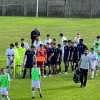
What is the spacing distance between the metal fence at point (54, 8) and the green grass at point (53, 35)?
2.39 meters

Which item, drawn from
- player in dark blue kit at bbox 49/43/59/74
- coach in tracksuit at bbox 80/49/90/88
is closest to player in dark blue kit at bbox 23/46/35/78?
player in dark blue kit at bbox 49/43/59/74

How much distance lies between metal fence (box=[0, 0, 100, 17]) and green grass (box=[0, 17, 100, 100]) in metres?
2.39

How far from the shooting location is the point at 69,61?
113 ft

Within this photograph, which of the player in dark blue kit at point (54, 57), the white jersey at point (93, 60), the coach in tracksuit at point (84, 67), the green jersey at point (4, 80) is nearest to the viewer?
the green jersey at point (4, 80)

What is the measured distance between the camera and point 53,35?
49688 mm

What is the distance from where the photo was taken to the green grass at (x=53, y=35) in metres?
28.4

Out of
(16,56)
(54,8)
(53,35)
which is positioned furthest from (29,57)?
(54,8)

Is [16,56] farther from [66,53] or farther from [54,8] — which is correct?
[54,8]

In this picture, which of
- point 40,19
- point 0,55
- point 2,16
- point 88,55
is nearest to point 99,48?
point 88,55

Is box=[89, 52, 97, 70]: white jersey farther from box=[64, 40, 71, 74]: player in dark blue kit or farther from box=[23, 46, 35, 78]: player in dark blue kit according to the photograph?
box=[23, 46, 35, 78]: player in dark blue kit

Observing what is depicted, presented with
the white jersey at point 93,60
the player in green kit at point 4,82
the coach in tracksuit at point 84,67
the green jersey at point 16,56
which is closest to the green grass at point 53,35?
the coach in tracksuit at point 84,67

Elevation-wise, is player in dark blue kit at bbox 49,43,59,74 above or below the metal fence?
below

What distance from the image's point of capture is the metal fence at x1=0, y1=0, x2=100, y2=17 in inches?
2354

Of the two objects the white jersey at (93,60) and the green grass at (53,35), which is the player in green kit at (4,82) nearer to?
the green grass at (53,35)
